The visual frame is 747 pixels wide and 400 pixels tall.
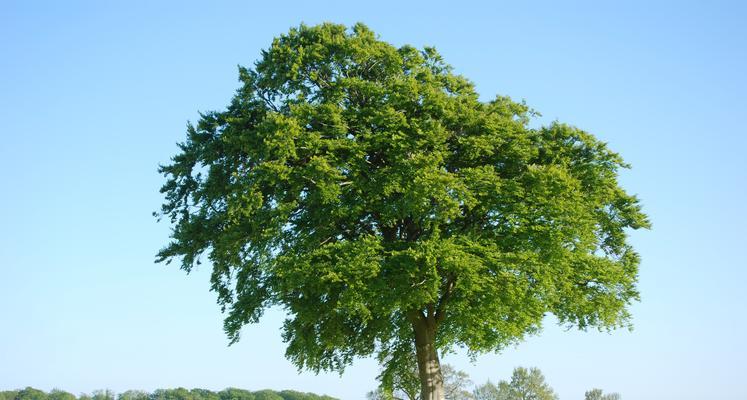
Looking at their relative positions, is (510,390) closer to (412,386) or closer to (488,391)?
(488,391)

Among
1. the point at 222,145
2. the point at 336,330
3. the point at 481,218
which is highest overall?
the point at 222,145

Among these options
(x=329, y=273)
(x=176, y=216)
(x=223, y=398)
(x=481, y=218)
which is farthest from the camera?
(x=223, y=398)

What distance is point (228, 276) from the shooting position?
30.5 m

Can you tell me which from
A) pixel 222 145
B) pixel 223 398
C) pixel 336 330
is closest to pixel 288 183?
pixel 222 145

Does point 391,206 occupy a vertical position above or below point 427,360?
above

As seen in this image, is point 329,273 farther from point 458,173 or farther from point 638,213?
point 638,213

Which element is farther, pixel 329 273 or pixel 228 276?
pixel 228 276

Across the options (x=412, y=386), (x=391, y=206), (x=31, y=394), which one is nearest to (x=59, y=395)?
(x=31, y=394)

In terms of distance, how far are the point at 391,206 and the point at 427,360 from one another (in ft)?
25.4

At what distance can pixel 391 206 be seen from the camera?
27.0m

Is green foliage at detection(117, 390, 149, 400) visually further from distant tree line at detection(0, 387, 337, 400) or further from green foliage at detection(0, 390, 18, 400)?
green foliage at detection(0, 390, 18, 400)

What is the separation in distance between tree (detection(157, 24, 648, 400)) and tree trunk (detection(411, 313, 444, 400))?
0.26 feet

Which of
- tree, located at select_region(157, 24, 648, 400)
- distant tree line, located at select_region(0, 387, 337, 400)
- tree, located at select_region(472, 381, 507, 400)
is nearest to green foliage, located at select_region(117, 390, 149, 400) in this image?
distant tree line, located at select_region(0, 387, 337, 400)

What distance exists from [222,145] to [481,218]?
37.6 ft
